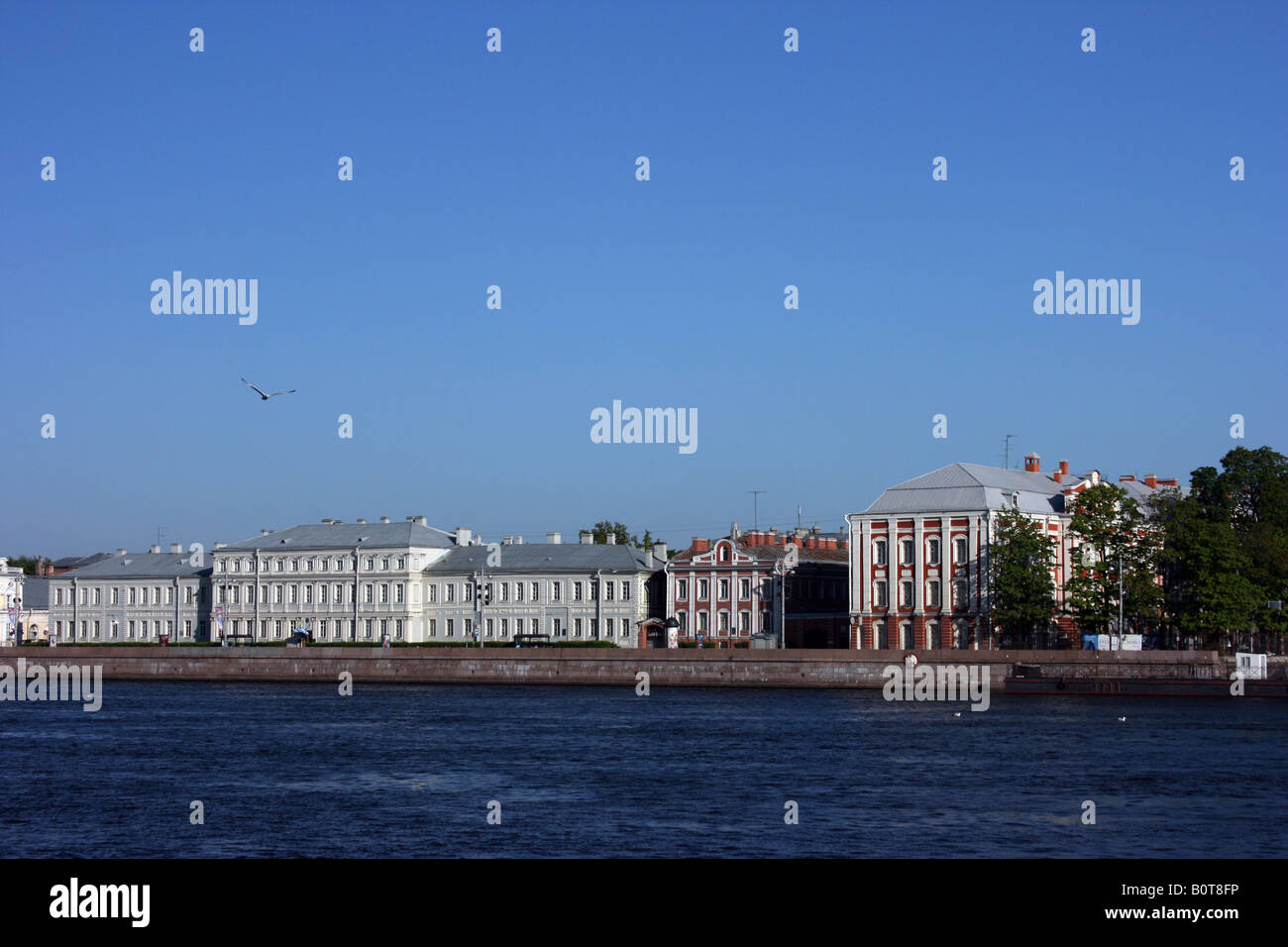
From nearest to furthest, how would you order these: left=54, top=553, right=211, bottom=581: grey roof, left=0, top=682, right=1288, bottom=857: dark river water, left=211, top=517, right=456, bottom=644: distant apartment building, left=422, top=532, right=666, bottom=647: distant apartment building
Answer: left=0, top=682, right=1288, bottom=857: dark river water < left=422, top=532, right=666, bottom=647: distant apartment building < left=211, top=517, right=456, bottom=644: distant apartment building < left=54, top=553, right=211, bottom=581: grey roof

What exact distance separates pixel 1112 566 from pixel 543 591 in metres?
38.8

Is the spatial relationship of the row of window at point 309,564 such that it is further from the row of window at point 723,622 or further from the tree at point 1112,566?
the tree at point 1112,566

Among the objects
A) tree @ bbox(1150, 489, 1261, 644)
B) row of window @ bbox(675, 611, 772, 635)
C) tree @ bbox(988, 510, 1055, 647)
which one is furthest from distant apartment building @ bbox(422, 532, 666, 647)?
tree @ bbox(1150, 489, 1261, 644)

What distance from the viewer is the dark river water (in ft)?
82.9

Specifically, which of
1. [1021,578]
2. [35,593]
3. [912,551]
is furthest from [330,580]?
[1021,578]

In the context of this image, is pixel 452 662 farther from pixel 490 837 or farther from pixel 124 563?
pixel 490 837

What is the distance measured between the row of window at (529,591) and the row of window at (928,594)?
19.1 m

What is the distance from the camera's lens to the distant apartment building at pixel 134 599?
10894cm

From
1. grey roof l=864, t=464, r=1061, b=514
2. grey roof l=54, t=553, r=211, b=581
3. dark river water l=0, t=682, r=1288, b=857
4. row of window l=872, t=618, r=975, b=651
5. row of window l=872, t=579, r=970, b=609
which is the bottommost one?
dark river water l=0, t=682, r=1288, b=857

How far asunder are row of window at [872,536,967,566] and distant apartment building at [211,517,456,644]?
33.3 meters

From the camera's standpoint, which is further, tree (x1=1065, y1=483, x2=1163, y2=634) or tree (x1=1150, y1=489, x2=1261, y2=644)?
tree (x1=1065, y1=483, x2=1163, y2=634)

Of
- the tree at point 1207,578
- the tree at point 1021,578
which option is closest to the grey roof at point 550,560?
the tree at point 1021,578

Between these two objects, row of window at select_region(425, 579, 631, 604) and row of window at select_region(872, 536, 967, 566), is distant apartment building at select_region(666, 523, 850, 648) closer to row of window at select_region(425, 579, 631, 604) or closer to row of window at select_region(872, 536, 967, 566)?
row of window at select_region(425, 579, 631, 604)

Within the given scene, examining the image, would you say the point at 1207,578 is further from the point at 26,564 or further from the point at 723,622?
the point at 26,564
